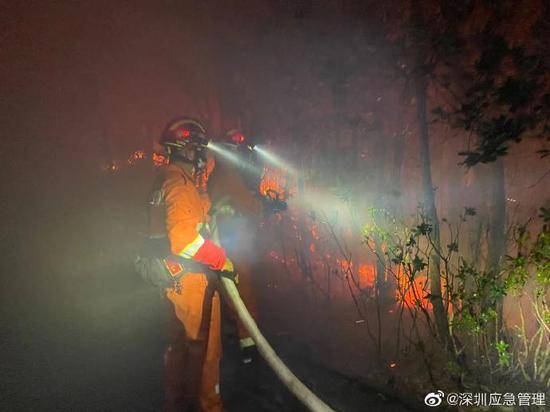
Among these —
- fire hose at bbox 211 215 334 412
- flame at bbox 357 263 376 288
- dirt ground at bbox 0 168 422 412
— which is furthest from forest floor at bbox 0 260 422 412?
flame at bbox 357 263 376 288

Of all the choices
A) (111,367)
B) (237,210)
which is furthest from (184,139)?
(111,367)

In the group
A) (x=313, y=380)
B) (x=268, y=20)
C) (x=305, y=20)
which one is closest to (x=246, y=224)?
(x=313, y=380)

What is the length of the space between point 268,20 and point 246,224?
353 centimetres

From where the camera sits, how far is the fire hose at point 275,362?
2.74 m

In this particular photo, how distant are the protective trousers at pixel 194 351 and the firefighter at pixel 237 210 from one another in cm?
128

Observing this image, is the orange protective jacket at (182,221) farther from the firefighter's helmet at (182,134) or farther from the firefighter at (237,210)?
the firefighter at (237,210)

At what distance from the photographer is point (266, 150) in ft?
22.8

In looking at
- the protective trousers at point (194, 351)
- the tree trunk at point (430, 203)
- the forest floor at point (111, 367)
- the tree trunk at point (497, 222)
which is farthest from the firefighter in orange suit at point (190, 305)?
the tree trunk at point (497, 222)

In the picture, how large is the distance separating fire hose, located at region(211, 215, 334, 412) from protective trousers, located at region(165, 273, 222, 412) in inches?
10.5

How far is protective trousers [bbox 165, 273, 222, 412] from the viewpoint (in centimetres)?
322

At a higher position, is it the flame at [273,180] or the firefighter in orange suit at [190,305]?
the flame at [273,180]

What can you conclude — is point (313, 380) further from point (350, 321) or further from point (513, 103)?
point (513, 103)

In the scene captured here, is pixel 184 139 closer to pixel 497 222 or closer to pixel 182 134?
pixel 182 134

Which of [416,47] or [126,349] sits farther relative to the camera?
[126,349]
